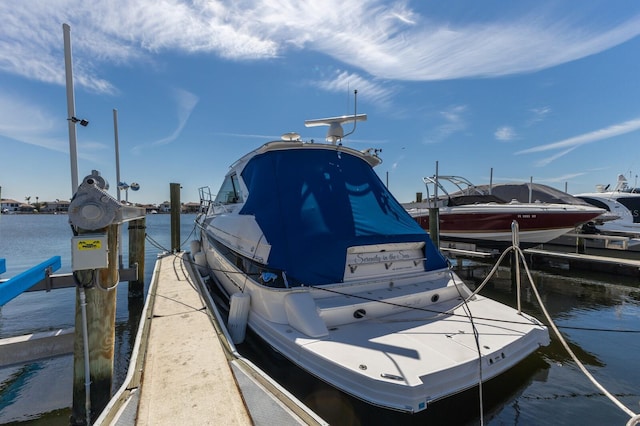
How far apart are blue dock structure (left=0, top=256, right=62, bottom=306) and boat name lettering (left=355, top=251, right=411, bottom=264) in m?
4.22

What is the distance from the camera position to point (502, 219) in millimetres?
11703

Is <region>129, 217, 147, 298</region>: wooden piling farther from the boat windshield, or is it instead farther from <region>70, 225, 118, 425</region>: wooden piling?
<region>70, 225, 118, 425</region>: wooden piling

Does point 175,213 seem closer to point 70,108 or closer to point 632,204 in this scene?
point 70,108

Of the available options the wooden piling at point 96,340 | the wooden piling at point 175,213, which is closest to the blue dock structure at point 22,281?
the wooden piling at point 96,340

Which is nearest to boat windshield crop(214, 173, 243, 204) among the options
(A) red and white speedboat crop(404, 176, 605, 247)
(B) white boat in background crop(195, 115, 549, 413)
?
(B) white boat in background crop(195, 115, 549, 413)

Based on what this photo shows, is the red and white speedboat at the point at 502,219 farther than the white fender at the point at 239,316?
Yes

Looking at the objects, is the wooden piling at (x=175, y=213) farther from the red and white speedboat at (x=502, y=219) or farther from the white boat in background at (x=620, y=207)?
the white boat in background at (x=620, y=207)

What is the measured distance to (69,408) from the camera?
4125mm

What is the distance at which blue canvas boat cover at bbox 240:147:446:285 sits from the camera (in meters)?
4.20

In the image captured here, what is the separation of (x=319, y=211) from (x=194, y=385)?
8.67 ft

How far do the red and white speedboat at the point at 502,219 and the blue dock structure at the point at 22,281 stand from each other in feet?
33.0

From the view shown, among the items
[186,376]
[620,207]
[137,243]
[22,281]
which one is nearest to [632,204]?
[620,207]

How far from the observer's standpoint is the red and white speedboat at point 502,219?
36.9 ft

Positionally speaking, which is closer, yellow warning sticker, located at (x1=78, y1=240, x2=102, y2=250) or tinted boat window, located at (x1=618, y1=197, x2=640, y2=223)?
yellow warning sticker, located at (x1=78, y1=240, x2=102, y2=250)
